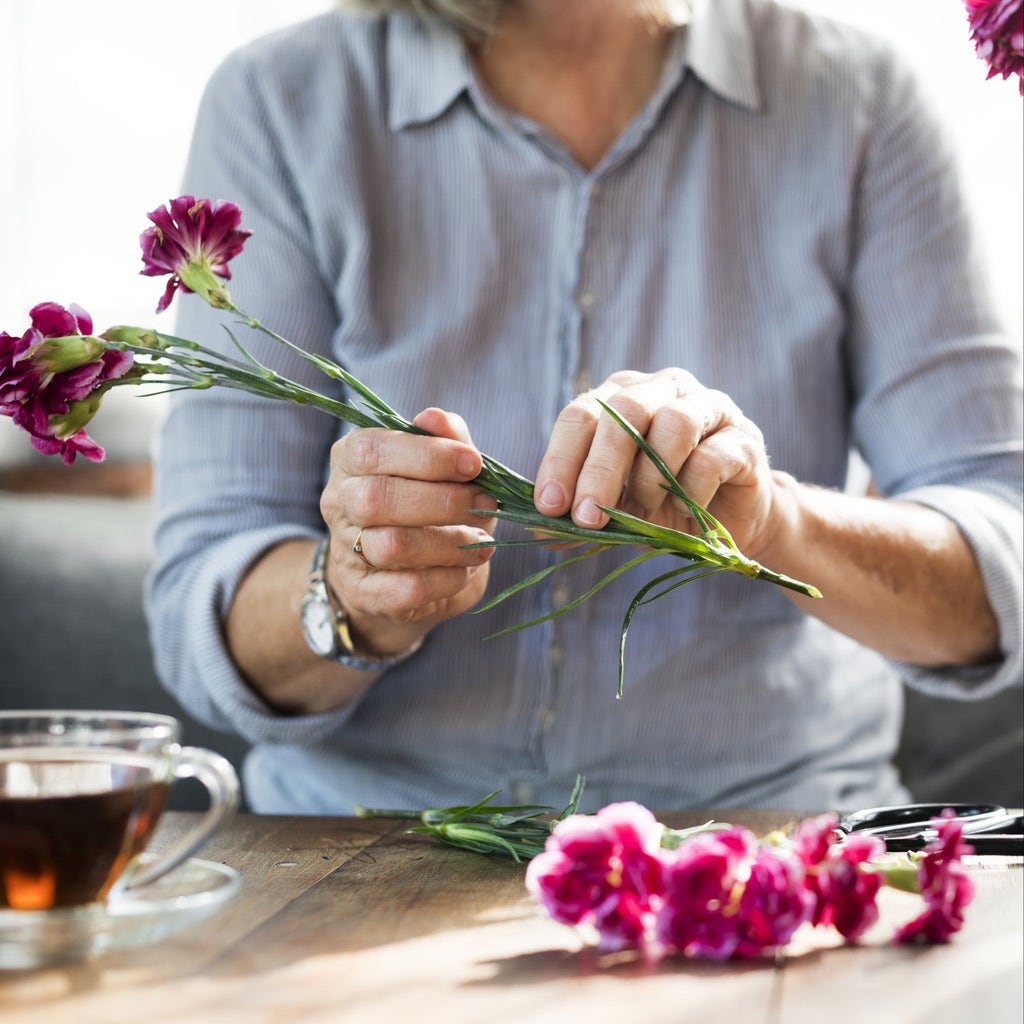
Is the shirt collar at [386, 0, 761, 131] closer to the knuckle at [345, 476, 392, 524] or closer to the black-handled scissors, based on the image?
the knuckle at [345, 476, 392, 524]

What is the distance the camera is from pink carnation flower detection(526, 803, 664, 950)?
17.9 inches

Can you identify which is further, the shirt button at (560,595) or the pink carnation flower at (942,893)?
the shirt button at (560,595)

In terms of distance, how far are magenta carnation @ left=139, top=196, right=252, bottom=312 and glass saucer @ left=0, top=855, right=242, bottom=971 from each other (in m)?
0.27

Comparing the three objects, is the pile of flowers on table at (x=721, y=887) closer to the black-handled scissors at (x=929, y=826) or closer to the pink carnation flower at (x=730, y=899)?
the pink carnation flower at (x=730, y=899)

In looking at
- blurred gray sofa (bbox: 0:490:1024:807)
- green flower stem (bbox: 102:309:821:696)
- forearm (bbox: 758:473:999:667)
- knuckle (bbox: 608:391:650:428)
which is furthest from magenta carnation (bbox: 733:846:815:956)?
blurred gray sofa (bbox: 0:490:1024:807)

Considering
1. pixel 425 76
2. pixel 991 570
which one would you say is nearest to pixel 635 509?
pixel 991 570

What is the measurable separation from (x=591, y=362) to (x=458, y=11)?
1.13 feet

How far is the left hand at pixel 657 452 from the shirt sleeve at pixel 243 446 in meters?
0.38

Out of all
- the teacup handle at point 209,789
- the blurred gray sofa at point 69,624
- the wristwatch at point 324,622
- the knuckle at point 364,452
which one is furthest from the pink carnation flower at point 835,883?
the blurred gray sofa at point 69,624

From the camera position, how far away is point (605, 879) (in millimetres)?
459

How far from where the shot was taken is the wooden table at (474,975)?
0.41 metres

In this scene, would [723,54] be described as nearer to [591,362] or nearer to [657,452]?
[591,362]

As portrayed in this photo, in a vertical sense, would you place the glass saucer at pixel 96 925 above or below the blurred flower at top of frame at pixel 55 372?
below

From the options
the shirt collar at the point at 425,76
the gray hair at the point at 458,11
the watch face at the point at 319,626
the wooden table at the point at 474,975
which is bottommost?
the wooden table at the point at 474,975
